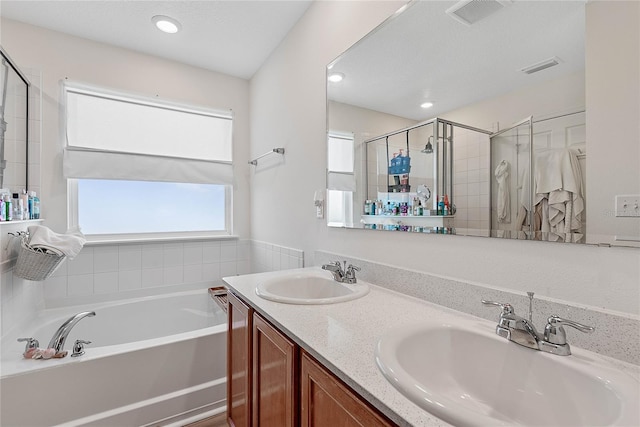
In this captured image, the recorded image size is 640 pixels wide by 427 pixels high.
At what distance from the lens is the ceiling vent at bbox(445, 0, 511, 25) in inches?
36.9

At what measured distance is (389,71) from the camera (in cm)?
136

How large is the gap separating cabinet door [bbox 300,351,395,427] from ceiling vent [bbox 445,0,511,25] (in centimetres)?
123

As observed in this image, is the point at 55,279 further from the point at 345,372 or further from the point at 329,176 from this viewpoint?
the point at 345,372

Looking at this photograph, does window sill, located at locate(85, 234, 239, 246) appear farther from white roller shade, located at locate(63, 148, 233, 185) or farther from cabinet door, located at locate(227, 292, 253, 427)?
cabinet door, located at locate(227, 292, 253, 427)

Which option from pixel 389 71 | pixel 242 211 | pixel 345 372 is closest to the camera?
pixel 345 372

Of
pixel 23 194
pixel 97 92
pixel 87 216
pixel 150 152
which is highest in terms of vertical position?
pixel 97 92

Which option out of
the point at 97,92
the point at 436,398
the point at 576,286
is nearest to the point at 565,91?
the point at 576,286

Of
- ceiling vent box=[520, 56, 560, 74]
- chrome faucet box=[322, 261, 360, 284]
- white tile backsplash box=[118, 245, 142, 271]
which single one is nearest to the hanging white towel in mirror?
ceiling vent box=[520, 56, 560, 74]

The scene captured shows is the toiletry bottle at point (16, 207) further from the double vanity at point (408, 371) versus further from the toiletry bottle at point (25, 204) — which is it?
the double vanity at point (408, 371)

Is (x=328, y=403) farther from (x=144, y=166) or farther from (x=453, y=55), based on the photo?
(x=144, y=166)

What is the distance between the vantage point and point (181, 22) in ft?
6.76

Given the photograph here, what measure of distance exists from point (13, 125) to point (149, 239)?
3.81 feet

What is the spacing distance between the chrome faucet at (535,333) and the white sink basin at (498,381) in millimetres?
17

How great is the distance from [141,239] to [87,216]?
0.43 meters
